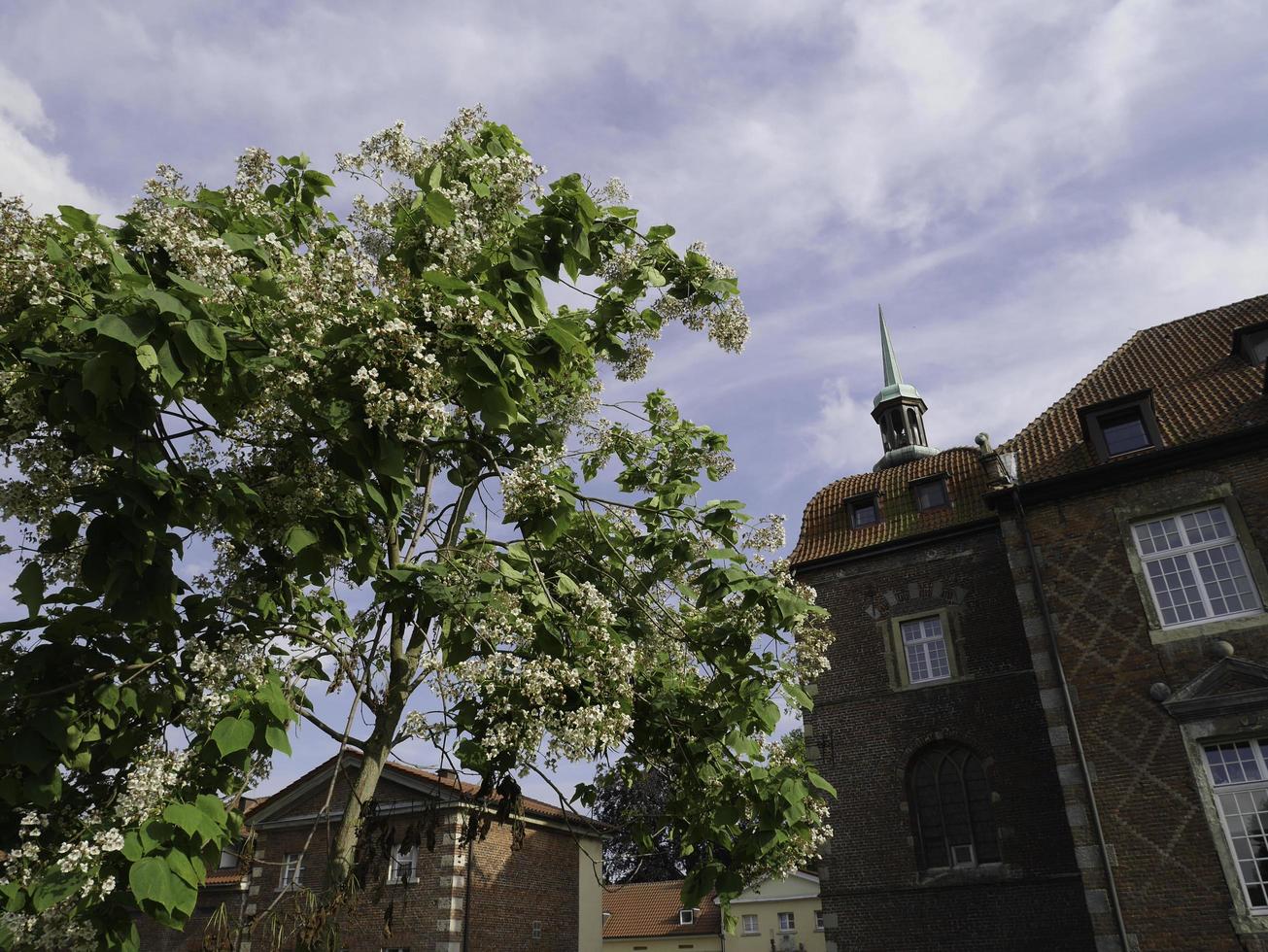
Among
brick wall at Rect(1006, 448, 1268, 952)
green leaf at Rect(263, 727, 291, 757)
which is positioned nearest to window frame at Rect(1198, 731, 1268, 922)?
brick wall at Rect(1006, 448, 1268, 952)

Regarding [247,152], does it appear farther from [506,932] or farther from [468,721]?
[506,932]

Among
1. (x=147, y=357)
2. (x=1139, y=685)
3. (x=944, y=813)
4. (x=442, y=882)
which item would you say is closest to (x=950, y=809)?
(x=944, y=813)

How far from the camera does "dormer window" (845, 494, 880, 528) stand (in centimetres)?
2359

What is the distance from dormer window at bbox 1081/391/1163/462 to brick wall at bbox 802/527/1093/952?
3.72 meters

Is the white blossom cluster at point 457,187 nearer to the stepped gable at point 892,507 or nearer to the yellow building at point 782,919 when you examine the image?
the stepped gable at point 892,507

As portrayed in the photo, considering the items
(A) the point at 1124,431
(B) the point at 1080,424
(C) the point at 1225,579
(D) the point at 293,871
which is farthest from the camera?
(B) the point at 1080,424

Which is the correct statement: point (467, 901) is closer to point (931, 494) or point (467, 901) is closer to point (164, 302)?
point (931, 494)

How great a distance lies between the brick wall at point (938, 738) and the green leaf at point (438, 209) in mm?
18038

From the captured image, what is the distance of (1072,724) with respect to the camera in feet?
53.1

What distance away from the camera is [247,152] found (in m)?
7.25

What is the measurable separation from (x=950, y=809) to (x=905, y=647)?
3.88 m

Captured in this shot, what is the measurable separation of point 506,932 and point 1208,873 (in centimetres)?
2053

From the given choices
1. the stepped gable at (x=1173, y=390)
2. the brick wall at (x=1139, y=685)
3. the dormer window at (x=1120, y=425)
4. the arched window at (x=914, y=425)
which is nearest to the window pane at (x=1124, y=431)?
the dormer window at (x=1120, y=425)

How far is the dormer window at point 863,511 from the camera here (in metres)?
23.6
